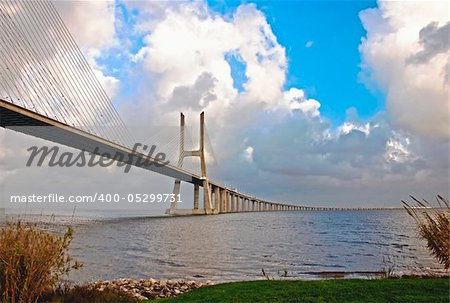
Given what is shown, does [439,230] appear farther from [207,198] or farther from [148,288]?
[207,198]

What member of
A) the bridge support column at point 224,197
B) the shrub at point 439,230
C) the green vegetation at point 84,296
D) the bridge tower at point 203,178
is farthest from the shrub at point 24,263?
the bridge support column at point 224,197

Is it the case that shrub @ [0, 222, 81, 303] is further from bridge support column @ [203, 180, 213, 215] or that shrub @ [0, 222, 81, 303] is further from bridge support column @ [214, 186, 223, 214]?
bridge support column @ [214, 186, 223, 214]

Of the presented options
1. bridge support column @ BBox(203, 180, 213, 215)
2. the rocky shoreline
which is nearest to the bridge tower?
bridge support column @ BBox(203, 180, 213, 215)

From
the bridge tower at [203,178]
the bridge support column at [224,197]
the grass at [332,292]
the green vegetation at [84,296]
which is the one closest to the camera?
the grass at [332,292]

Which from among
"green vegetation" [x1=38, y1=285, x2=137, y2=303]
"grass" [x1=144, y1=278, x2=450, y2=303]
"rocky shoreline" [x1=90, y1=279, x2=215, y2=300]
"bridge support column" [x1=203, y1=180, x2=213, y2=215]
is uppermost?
"bridge support column" [x1=203, y1=180, x2=213, y2=215]

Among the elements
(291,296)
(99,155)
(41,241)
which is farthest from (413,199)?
(99,155)

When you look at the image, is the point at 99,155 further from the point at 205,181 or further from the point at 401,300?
the point at 401,300

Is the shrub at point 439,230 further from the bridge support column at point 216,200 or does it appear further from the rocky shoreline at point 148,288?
the bridge support column at point 216,200
